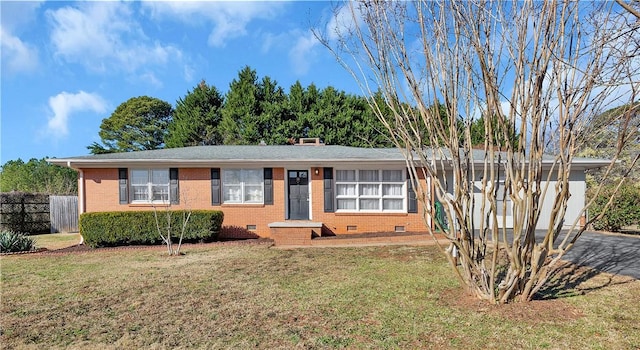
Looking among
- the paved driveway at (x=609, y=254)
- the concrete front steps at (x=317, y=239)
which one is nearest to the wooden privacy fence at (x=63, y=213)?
the concrete front steps at (x=317, y=239)

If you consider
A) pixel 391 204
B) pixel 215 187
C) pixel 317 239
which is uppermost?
pixel 215 187

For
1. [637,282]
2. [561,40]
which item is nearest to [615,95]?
[561,40]

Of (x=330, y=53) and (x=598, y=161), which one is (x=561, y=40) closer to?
(x=330, y=53)

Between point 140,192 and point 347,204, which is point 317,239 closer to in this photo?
point 347,204

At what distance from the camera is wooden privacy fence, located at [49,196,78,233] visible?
15.9 meters

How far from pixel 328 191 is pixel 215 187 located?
3.74 meters

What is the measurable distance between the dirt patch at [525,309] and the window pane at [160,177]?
9.82 metres

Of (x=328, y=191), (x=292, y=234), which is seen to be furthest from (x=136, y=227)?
(x=328, y=191)

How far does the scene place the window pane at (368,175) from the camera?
1186 centimetres

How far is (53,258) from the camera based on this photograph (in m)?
8.73

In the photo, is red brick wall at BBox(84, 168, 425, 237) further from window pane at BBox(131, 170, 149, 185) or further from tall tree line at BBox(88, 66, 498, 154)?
tall tree line at BBox(88, 66, 498, 154)

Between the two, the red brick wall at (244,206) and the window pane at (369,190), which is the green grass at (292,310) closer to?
the red brick wall at (244,206)

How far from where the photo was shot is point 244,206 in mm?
11633

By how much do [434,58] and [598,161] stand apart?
9628 millimetres
